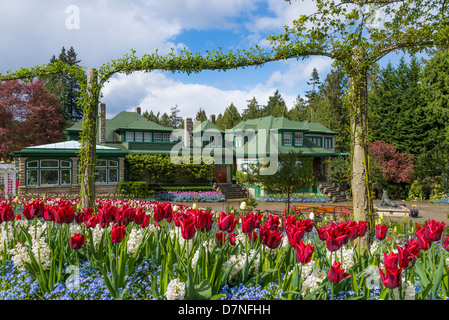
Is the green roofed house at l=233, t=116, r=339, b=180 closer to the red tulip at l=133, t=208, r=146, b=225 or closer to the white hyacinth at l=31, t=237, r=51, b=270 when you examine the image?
the red tulip at l=133, t=208, r=146, b=225

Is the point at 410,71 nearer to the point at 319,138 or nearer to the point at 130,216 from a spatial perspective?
the point at 319,138

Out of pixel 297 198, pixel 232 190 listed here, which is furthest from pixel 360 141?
pixel 232 190

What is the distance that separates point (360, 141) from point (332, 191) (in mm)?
24650

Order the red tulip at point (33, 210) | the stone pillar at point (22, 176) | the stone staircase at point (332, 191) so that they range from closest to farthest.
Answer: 1. the red tulip at point (33, 210)
2. the stone pillar at point (22, 176)
3. the stone staircase at point (332, 191)

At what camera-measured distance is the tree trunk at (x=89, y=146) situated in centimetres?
723

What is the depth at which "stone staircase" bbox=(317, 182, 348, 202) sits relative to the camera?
90.1 feet

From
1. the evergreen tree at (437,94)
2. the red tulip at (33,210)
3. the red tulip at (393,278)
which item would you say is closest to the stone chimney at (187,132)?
the evergreen tree at (437,94)

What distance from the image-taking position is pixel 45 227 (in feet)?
13.9

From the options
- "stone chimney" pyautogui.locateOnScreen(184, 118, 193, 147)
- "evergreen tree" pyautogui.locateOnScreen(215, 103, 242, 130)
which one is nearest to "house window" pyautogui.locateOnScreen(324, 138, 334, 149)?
"stone chimney" pyautogui.locateOnScreen(184, 118, 193, 147)

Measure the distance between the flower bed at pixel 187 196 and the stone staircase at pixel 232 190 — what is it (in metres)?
1.77

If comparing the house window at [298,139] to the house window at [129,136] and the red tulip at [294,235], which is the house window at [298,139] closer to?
the house window at [129,136]

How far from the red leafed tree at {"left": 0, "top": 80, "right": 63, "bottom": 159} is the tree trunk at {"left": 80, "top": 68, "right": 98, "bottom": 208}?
29.0 m
